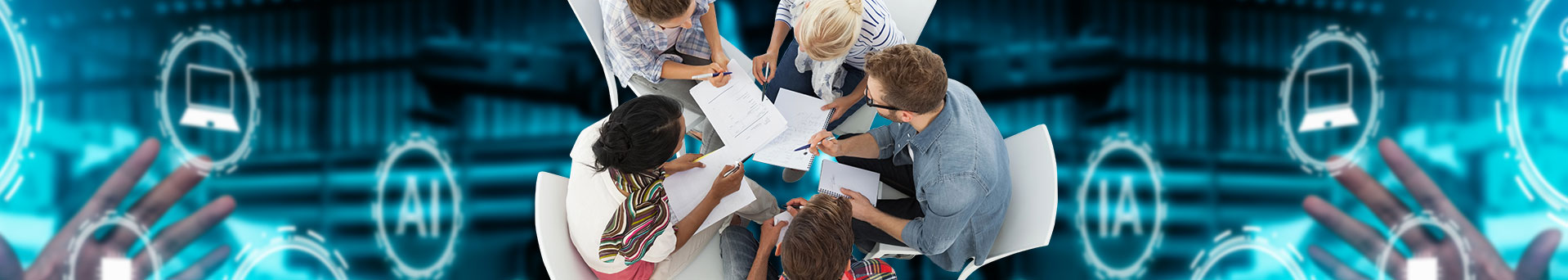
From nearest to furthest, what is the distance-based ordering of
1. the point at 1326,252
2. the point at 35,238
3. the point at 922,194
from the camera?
the point at 922,194
the point at 35,238
the point at 1326,252

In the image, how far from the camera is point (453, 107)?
329cm

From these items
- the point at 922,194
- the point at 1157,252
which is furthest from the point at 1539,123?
the point at 922,194

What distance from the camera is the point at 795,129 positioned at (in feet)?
8.30

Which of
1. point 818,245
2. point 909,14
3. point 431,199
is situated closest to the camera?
point 818,245

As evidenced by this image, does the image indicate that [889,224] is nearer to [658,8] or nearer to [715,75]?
[715,75]

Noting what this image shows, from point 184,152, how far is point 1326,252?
15.9ft

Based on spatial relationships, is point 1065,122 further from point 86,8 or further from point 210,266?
point 86,8

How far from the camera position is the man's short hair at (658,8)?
2096 millimetres

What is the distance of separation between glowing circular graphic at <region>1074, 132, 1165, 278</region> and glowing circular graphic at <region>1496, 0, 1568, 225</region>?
1338mm

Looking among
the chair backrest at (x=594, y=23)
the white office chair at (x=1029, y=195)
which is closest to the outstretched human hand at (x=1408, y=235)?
the white office chair at (x=1029, y=195)

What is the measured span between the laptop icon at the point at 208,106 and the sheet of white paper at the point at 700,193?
2165 mm

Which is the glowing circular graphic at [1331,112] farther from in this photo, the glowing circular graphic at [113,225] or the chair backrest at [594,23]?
the glowing circular graphic at [113,225]

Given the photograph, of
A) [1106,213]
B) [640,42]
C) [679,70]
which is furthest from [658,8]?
[1106,213]

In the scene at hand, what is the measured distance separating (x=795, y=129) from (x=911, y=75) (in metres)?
0.68
